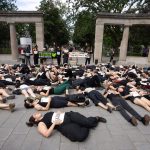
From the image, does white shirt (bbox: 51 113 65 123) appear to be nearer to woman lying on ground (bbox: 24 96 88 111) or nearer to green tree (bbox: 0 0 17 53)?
woman lying on ground (bbox: 24 96 88 111)

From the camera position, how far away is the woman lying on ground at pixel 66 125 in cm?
485

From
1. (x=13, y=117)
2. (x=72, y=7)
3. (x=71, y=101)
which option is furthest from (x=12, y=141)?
(x=72, y=7)

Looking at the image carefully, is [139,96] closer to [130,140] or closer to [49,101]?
[130,140]

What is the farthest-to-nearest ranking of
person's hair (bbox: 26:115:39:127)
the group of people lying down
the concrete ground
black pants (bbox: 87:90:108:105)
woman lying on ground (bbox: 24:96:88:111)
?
1. black pants (bbox: 87:90:108:105)
2. woman lying on ground (bbox: 24:96:88:111)
3. person's hair (bbox: 26:115:39:127)
4. the group of people lying down
5. the concrete ground

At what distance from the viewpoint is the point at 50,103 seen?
686 centimetres

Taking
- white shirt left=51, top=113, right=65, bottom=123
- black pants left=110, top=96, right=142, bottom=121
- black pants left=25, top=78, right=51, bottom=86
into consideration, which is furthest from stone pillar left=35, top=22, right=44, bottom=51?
white shirt left=51, top=113, right=65, bottom=123

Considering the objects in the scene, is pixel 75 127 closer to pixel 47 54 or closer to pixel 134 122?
pixel 134 122

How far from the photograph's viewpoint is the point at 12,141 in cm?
493

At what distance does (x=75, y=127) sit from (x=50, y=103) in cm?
220

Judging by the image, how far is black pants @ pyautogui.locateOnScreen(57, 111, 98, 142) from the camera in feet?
15.8

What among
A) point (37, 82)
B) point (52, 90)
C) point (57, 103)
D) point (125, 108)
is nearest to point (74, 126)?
point (57, 103)

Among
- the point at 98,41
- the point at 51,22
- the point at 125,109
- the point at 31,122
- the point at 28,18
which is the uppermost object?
the point at 51,22

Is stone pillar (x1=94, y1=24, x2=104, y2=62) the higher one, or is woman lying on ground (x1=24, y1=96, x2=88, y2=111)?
stone pillar (x1=94, y1=24, x2=104, y2=62)

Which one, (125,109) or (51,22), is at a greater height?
(51,22)
